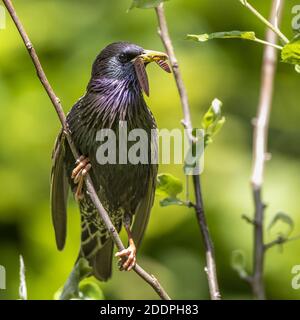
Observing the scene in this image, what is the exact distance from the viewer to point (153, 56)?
10.2 ft

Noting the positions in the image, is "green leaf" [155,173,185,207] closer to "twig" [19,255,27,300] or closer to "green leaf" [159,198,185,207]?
"green leaf" [159,198,185,207]

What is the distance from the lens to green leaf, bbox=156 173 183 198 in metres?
2.97

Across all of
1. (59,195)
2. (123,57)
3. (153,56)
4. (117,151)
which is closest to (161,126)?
(59,195)

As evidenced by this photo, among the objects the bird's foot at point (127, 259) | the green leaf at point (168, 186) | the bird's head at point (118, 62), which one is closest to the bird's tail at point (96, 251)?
the bird's foot at point (127, 259)

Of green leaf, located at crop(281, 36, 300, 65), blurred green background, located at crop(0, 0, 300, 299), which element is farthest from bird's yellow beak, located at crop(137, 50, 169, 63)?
blurred green background, located at crop(0, 0, 300, 299)

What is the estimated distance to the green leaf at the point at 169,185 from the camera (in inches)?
117

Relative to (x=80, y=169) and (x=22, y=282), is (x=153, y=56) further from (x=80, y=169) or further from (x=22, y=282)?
(x=22, y=282)

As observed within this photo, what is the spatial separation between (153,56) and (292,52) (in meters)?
1.02

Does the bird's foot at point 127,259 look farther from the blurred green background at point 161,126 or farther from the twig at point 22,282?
the blurred green background at point 161,126

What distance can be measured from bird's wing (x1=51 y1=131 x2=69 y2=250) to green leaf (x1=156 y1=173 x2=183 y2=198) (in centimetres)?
71

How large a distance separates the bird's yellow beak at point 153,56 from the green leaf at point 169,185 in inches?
16.5

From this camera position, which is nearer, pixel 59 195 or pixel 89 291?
pixel 89 291

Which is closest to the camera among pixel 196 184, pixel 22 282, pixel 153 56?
pixel 22 282

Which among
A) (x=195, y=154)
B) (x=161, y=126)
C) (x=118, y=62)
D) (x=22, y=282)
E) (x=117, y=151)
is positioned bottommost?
(x=22, y=282)
